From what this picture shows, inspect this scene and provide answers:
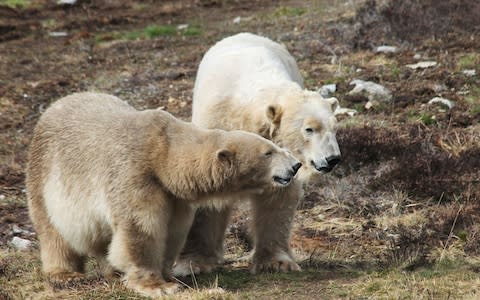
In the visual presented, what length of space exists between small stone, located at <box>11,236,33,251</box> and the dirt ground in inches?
3.7

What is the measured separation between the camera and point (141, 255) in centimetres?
566

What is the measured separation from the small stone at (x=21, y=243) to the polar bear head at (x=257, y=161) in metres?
2.73

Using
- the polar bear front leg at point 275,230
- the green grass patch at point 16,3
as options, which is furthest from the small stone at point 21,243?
the green grass patch at point 16,3

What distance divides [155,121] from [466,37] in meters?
8.78

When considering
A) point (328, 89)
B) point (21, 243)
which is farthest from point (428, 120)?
point (21, 243)

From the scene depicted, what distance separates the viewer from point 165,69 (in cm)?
1462

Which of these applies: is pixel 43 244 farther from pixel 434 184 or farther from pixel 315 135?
pixel 434 184

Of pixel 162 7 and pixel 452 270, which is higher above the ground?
pixel 452 270

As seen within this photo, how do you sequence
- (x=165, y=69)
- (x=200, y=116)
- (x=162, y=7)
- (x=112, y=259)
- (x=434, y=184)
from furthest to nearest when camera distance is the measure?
(x=162, y=7) < (x=165, y=69) < (x=434, y=184) < (x=200, y=116) < (x=112, y=259)

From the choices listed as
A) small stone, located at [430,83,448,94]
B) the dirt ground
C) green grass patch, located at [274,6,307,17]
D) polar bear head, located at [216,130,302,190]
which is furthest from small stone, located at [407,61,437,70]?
polar bear head, located at [216,130,302,190]

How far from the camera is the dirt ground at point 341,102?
6.64 metres

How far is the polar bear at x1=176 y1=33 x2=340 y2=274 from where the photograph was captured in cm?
628

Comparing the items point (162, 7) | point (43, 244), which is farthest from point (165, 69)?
point (43, 244)

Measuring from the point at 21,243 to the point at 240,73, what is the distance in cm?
251
